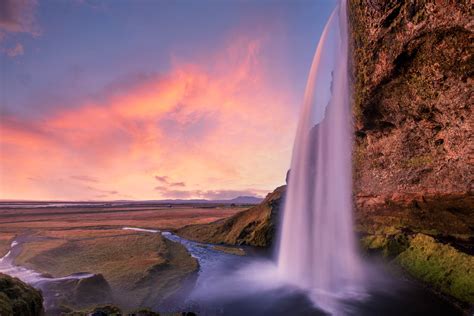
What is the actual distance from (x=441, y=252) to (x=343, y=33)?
80.1 ft

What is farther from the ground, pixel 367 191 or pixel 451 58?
pixel 451 58

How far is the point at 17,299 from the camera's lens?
9.59 meters

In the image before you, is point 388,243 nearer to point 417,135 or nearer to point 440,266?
point 440,266

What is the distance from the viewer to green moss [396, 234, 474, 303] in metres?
16.1

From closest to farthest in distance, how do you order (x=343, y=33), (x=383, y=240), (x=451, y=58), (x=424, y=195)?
(x=451, y=58) → (x=424, y=195) → (x=383, y=240) → (x=343, y=33)

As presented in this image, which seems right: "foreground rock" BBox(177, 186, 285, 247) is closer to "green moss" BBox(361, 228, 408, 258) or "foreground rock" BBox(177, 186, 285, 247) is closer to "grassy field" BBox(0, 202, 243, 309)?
"grassy field" BBox(0, 202, 243, 309)

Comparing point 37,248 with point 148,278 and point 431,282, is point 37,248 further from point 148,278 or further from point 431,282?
point 431,282

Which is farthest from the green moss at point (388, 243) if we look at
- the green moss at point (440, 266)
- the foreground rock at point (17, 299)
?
the foreground rock at point (17, 299)

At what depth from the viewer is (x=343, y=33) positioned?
31.5 m

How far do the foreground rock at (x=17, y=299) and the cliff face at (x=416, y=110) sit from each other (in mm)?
24857

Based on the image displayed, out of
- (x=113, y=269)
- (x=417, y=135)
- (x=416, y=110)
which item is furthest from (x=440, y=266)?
(x=113, y=269)

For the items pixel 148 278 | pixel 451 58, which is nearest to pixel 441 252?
pixel 451 58

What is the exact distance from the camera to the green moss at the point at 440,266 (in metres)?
16.1

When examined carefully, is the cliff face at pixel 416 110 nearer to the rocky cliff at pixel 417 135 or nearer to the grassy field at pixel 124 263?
the rocky cliff at pixel 417 135
